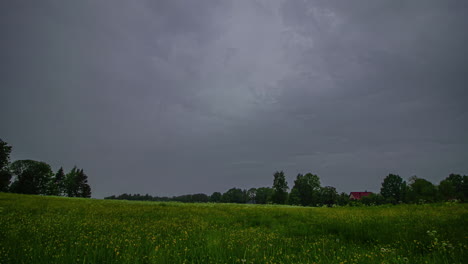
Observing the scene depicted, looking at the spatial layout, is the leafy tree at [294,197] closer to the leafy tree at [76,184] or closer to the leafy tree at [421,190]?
the leafy tree at [421,190]

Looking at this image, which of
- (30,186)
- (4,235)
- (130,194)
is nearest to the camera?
(4,235)

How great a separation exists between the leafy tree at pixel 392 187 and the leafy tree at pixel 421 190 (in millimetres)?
10469

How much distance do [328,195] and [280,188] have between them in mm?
18313

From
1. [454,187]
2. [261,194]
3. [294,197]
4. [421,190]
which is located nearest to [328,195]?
[294,197]

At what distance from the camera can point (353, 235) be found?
7.32m

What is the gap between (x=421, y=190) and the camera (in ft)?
238

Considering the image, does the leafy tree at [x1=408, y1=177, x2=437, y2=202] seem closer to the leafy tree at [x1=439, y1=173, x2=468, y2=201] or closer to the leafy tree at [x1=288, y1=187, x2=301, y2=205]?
the leafy tree at [x1=439, y1=173, x2=468, y2=201]

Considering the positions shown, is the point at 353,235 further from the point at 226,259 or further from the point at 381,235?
the point at 226,259

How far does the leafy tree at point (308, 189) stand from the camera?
79.2m

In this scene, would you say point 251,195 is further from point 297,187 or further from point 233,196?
point 297,187

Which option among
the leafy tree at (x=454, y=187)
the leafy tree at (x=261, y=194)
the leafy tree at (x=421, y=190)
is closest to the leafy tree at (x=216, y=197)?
the leafy tree at (x=261, y=194)

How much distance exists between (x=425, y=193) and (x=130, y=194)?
159369 millimetres

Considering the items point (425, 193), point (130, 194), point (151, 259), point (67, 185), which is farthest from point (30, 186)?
point (425, 193)

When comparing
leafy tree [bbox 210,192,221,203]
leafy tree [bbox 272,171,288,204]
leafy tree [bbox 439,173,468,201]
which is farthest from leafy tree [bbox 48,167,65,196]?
leafy tree [bbox 439,173,468,201]
